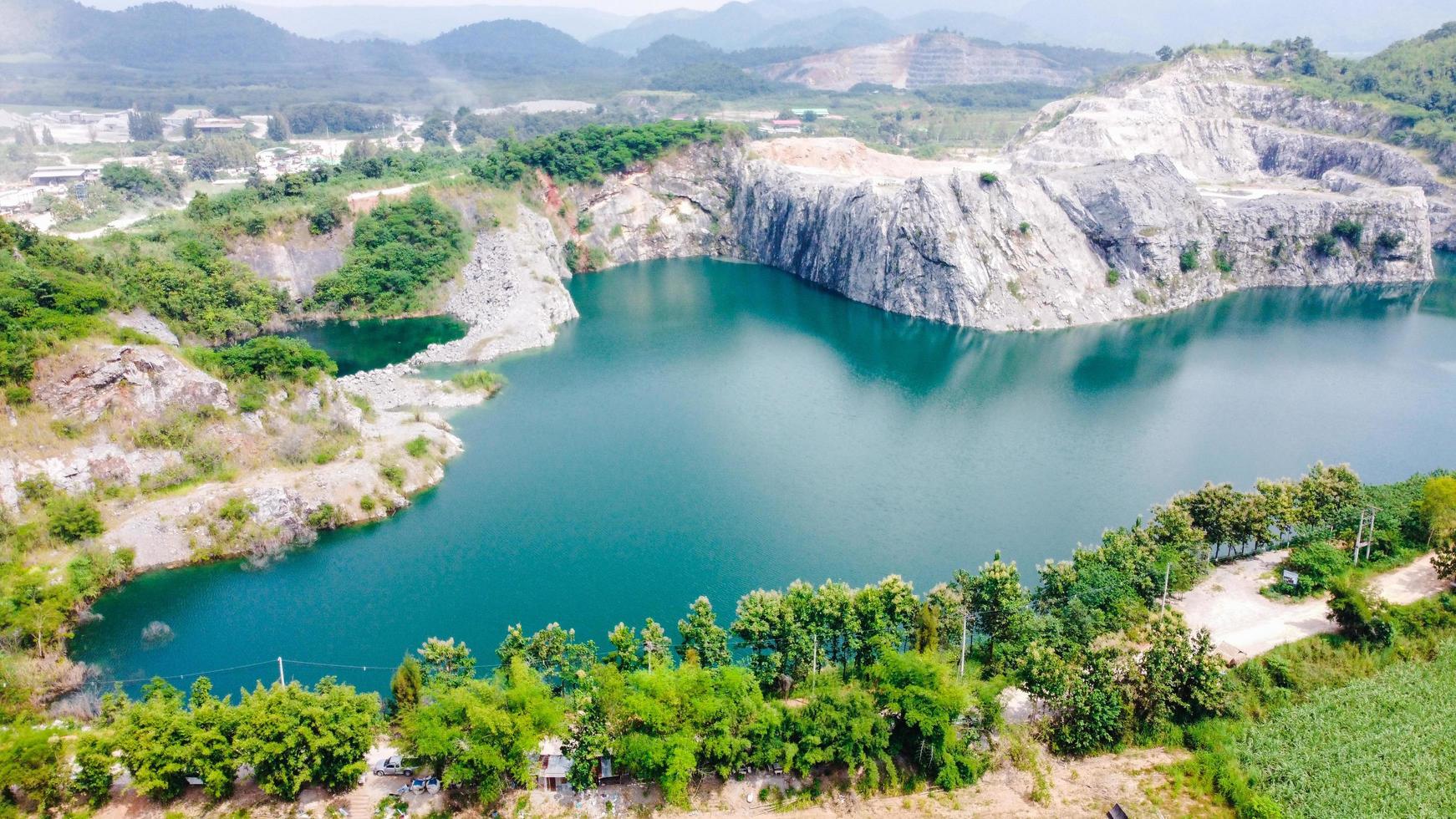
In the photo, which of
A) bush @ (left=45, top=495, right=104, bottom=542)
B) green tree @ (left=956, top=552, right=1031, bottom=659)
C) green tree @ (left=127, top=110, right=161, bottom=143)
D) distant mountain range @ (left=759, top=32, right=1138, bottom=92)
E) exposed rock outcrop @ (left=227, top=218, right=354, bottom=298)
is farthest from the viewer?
distant mountain range @ (left=759, top=32, right=1138, bottom=92)

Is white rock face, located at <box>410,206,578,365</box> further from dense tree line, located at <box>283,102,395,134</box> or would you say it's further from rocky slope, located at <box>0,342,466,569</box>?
dense tree line, located at <box>283,102,395,134</box>

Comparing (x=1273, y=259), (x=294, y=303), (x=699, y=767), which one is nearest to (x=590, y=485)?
(x=699, y=767)

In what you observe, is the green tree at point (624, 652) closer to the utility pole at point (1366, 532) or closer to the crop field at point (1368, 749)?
the crop field at point (1368, 749)

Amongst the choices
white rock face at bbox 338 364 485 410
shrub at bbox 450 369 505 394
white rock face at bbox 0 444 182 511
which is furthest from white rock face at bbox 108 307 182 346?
shrub at bbox 450 369 505 394

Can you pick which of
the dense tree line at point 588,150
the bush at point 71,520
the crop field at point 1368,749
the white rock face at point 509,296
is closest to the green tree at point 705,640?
the crop field at point 1368,749

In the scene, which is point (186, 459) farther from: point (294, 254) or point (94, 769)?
point (294, 254)

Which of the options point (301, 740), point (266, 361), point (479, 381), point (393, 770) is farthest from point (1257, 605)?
point (266, 361)

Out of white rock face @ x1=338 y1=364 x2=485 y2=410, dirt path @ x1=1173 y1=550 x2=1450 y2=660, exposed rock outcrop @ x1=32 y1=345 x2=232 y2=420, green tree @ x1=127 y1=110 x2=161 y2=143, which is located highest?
green tree @ x1=127 y1=110 x2=161 y2=143
